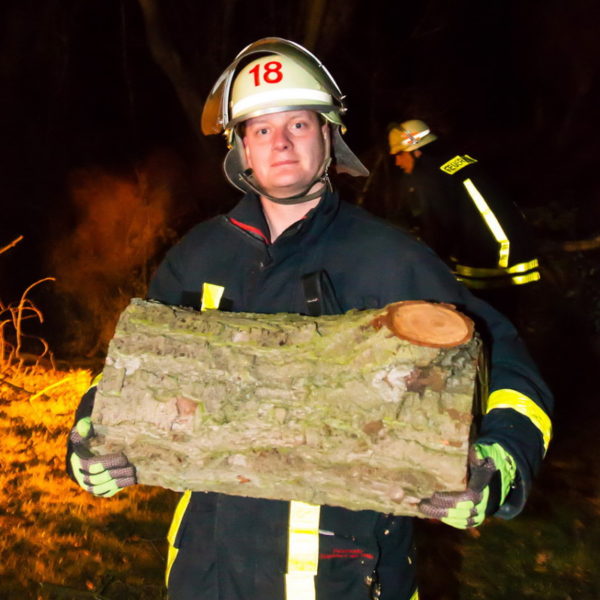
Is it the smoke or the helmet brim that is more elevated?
the helmet brim

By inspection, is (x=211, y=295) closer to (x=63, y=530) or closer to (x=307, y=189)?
(x=307, y=189)

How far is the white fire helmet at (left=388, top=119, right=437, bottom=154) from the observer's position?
551 cm

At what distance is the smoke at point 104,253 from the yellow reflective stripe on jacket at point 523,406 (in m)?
6.93

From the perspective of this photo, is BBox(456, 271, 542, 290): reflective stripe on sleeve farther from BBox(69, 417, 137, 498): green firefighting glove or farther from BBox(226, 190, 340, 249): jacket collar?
BBox(69, 417, 137, 498): green firefighting glove

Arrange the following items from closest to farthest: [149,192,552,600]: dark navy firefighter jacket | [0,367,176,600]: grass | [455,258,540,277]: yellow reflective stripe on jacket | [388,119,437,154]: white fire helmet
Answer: [149,192,552,600]: dark navy firefighter jacket
[0,367,176,600]: grass
[455,258,540,277]: yellow reflective stripe on jacket
[388,119,437,154]: white fire helmet

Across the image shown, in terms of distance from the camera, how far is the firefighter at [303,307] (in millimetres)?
1579

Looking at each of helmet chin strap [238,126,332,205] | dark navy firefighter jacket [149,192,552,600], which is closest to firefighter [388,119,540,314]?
helmet chin strap [238,126,332,205]

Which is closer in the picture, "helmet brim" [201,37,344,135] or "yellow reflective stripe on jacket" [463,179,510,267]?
"helmet brim" [201,37,344,135]

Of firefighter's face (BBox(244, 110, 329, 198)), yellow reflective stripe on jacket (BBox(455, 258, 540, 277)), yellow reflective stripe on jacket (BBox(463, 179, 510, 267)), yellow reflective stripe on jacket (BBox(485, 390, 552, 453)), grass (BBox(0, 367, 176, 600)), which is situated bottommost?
grass (BBox(0, 367, 176, 600))

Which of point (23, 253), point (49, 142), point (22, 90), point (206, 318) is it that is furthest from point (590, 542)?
point (22, 90)

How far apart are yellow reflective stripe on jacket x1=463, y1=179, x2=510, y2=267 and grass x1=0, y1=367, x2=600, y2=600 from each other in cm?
196

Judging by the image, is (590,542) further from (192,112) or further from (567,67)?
(567,67)

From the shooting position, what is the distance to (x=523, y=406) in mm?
1588

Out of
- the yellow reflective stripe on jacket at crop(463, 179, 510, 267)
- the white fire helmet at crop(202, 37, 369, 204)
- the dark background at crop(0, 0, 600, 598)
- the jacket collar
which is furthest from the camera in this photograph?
the dark background at crop(0, 0, 600, 598)
